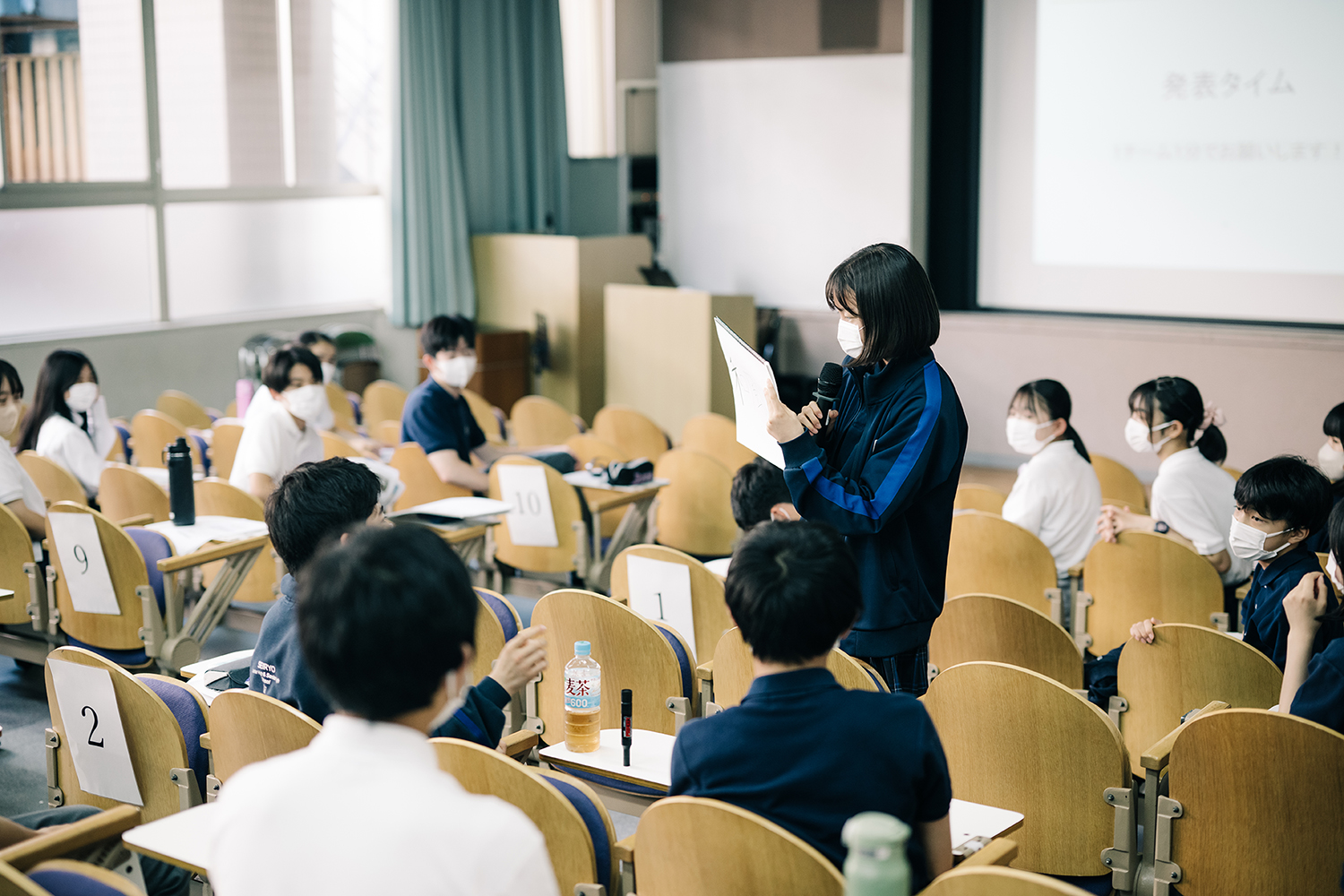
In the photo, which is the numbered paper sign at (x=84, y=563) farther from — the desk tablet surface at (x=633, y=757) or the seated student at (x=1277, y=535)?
the seated student at (x=1277, y=535)

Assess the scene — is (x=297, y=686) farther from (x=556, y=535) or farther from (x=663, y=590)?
(x=556, y=535)

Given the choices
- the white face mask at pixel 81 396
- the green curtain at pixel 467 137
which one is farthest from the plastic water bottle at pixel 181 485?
the green curtain at pixel 467 137

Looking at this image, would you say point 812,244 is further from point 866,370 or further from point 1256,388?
point 866,370

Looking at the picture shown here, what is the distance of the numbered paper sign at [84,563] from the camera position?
3.73 m

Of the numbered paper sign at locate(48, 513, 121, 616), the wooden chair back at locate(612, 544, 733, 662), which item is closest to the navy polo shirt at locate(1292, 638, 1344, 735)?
the wooden chair back at locate(612, 544, 733, 662)

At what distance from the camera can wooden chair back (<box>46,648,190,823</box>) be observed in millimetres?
2303

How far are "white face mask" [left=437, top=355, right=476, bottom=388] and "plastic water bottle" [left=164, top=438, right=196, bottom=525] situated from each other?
1250 millimetres

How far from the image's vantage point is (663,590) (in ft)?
11.1

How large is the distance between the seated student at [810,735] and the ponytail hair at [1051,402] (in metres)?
2.49

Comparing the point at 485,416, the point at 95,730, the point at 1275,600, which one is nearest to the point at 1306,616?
the point at 1275,600

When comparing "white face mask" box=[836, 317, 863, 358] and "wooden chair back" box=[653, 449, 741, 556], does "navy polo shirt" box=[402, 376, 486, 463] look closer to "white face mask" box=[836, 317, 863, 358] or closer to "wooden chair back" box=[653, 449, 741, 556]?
"wooden chair back" box=[653, 449, 741, 556]

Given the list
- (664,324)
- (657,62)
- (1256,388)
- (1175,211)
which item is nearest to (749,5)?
(657,62)

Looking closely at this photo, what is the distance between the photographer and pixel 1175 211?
735cm

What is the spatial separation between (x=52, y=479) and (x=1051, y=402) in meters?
3.58
